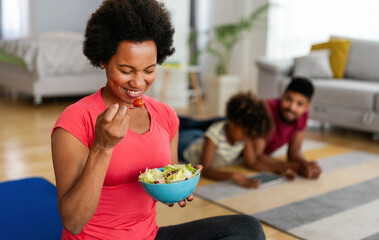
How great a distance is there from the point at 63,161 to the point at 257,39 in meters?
5.01

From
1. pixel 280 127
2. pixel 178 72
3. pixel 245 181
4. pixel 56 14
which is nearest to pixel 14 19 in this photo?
pixel 56 14

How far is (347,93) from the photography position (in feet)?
12.2

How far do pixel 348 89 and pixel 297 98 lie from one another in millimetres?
1241

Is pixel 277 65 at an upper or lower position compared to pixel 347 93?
upper

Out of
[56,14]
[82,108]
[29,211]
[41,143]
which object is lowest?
[41,143]

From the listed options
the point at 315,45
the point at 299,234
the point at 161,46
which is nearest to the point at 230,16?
the point at 315,45

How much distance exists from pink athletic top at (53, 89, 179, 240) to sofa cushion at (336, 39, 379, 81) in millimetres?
3488

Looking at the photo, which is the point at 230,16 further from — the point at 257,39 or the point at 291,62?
the point at 291,62

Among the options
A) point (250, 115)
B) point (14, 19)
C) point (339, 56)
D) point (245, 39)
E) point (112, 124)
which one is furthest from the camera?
point (14, 19)

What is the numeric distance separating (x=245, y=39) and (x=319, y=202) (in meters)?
3.86

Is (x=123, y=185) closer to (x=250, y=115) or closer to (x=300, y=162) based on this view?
(x=250, y=115)

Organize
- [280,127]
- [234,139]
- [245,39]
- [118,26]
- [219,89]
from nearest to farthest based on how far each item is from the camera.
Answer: [118,26] → [234,139] → [280,127] → [219,89] → [245,39]

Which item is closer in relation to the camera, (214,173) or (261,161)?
(214,173)

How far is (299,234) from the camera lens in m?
1.86
